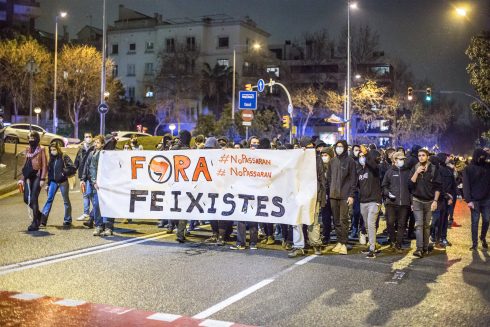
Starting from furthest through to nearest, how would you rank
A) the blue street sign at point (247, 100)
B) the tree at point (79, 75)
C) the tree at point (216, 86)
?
the tree at point (216, 86) → the tree at point (79, 75) → the blue street sign at point (247, 100)

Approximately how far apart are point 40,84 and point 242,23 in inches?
1050

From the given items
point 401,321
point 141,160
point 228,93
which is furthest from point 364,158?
point 228,93

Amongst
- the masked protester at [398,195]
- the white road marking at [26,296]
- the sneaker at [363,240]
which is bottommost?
the white road marking at [26,296]

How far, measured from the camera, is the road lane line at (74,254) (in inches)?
318

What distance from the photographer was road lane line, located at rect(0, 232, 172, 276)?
8.09m

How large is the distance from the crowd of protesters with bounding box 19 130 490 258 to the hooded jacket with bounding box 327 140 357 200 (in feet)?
0.06

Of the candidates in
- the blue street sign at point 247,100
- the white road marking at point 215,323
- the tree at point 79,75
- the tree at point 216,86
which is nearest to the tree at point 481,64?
the blue street sign at point 247,100

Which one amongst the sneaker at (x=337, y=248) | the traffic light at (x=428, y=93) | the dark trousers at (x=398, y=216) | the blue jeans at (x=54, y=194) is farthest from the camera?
the traffic light at (x=428, y=93)

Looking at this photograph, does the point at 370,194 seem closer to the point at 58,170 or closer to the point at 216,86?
the point at 58,170

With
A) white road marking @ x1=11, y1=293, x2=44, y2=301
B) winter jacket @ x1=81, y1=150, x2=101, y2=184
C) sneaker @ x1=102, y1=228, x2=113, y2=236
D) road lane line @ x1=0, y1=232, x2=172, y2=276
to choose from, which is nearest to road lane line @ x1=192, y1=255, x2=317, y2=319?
white road marking @ x1=11, y1=293, x2=44, y2=301

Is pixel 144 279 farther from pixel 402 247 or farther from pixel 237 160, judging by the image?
pixel 402 247

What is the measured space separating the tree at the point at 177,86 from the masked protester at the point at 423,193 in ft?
179

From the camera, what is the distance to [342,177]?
9.95m

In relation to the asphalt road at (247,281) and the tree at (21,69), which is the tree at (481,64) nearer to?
the asphalt road at (247,281)
